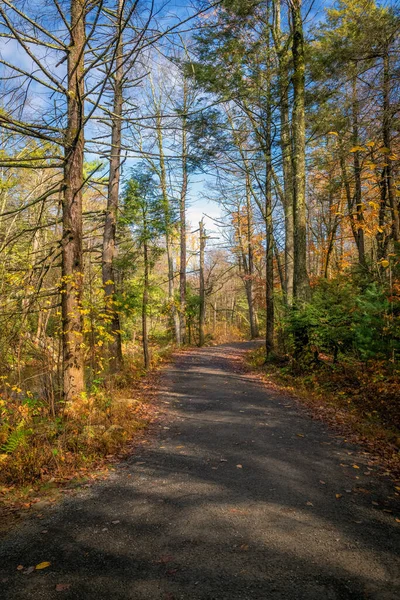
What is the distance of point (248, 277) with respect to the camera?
71.4ft

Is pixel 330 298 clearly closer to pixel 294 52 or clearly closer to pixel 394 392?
pixel 394 392

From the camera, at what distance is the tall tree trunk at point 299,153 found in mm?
9523

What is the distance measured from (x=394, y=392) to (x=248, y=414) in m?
2.71

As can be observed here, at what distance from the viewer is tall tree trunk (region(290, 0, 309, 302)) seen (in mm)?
9523

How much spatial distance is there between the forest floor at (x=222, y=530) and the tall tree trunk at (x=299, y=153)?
5317mm

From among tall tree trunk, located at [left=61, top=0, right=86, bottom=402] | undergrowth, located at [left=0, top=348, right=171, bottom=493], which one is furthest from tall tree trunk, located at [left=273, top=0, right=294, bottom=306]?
undergrowth, located at [left=0, top=348, right=171, bottom=493]

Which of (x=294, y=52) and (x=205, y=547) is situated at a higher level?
(x=294, y=52)

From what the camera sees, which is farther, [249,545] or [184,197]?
[184,197]

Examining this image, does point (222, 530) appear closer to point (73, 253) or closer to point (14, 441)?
point (14, 441)

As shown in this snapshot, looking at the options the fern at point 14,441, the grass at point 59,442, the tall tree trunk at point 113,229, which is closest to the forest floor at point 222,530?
the grass at point 59,442

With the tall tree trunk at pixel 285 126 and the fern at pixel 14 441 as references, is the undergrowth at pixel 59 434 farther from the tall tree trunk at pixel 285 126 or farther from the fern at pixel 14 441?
the tall tree trunk at pixel 285 126

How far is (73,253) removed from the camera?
230 inches

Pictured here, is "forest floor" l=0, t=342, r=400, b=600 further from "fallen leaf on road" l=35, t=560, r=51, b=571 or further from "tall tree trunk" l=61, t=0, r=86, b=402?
"tall tree trunk" l=61, t=0, r=86, b=402

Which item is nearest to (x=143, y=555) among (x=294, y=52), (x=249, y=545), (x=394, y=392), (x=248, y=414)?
(x=249, y=545)
